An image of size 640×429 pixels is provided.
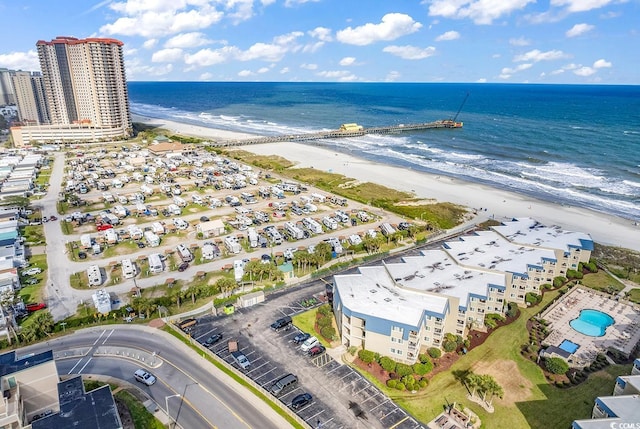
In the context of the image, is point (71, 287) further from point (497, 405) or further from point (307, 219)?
point (497, 405)

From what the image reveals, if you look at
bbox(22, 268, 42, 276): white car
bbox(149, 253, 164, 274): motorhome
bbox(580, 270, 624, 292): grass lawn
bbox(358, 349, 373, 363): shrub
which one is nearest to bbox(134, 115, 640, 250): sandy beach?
bbox(580, 270, 624, 292): grass lawn

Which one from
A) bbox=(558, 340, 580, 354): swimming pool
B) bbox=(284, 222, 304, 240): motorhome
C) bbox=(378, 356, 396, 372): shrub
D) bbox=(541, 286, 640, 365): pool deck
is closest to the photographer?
bbox=(378, 356, 396, 372): shrub

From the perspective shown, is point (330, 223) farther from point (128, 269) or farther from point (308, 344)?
point (128, 269)

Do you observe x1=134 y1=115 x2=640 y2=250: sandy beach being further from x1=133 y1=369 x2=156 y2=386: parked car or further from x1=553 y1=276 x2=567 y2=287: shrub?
x1=133 y1=369 x2=156 y2=386: parked car

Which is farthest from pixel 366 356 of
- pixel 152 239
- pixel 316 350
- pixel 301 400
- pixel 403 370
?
pixel 152 239

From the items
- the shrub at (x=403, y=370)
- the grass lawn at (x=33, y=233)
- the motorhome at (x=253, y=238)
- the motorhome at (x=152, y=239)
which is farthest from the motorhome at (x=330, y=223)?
the grass lawn at (x=33, y=233)
